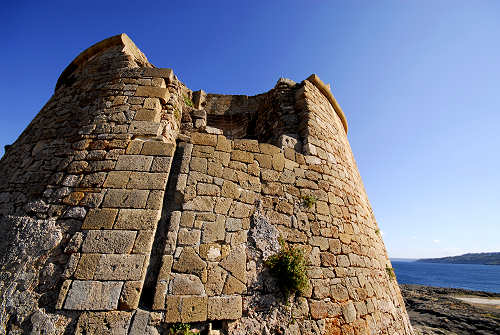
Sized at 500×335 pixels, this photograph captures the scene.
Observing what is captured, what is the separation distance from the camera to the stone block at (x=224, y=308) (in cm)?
257

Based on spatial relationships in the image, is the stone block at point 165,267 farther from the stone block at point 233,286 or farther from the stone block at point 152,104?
the stone block at point 152,104

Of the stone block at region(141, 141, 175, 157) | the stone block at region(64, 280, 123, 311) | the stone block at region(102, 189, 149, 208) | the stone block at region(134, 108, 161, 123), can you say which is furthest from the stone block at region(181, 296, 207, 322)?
the stone block at region(134, 108, 161, 123)

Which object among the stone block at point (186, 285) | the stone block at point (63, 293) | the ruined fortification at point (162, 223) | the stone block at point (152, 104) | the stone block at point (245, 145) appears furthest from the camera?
the stone block at point (245, 145)

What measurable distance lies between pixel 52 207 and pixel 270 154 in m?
3.34

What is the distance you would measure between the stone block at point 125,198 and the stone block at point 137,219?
0.27 feet

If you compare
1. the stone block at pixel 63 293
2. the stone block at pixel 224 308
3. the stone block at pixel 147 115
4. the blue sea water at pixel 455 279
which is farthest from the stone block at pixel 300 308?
the blue sea water at pixel 455 279

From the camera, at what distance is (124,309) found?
2.34 m

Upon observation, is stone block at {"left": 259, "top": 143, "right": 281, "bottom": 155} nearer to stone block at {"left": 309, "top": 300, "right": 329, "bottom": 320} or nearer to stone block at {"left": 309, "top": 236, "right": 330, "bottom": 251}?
stone block at {"left": 309, "top": 236, "right": 330, "bottom": 251}

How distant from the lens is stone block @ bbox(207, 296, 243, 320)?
2.57m

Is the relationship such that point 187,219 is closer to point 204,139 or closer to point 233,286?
point 233,286

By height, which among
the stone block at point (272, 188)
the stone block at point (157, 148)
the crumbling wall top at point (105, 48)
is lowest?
the stone block at point (272, 188)

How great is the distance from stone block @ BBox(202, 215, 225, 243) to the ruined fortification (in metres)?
0.01

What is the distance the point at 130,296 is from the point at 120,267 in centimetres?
34

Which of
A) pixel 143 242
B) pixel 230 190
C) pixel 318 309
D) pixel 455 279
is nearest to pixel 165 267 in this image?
pixel 143 242
